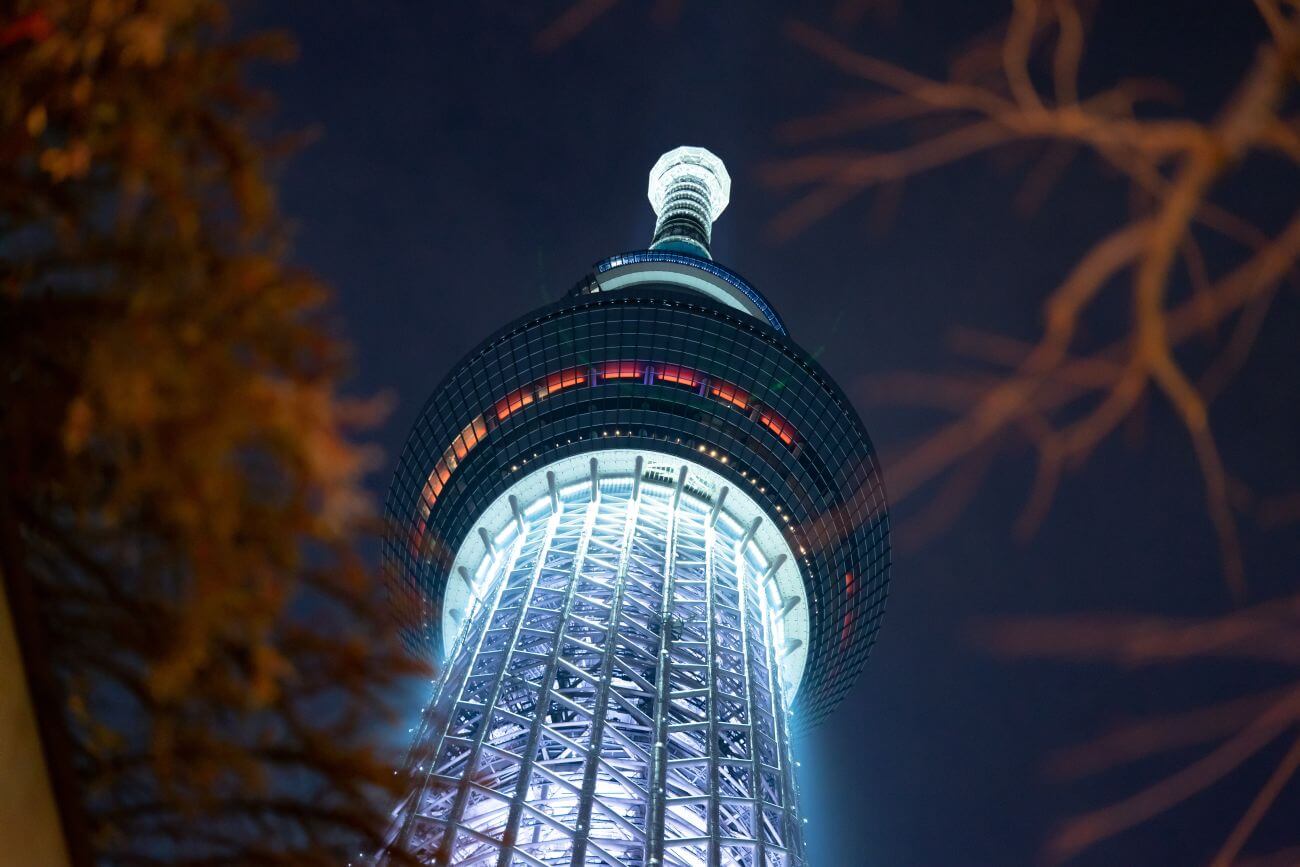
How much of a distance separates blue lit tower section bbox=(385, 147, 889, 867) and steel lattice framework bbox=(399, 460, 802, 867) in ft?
0.33

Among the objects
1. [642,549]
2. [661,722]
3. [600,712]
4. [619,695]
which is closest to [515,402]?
[642,549]

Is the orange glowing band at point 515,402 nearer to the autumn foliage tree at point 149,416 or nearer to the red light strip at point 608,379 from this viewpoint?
the red light strip at point 608,379

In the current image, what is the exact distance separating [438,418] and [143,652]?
35.1 meters

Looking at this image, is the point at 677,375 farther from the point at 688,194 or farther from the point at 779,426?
the point at 688,194

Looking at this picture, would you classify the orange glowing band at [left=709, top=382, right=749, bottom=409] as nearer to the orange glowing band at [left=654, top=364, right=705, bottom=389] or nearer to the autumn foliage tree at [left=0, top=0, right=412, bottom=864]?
the orange glowing band at [left=654, top=364, right=705, bottom=389]

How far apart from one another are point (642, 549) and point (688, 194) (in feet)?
123

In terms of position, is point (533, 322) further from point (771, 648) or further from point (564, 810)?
point (564, 810)

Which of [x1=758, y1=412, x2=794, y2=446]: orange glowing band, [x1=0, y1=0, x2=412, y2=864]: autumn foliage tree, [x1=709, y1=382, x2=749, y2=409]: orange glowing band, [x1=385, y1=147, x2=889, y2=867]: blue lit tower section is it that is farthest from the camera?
[x1=758, y1=412, x2=794, y2=446]: orange glowing band

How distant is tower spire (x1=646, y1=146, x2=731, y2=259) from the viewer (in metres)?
59.3

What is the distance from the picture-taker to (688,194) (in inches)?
2496

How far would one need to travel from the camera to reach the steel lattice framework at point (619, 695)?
67.9ft

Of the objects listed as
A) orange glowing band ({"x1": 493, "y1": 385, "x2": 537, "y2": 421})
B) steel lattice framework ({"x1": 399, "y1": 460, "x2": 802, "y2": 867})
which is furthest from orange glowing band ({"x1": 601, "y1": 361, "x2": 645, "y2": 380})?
steel lattice framework ({"x1": 399, "y1": 460, "x2": 802, "y2": 867})

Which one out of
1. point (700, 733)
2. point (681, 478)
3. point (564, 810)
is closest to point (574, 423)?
point (681, 478)

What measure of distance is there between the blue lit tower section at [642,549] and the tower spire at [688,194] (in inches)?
897
